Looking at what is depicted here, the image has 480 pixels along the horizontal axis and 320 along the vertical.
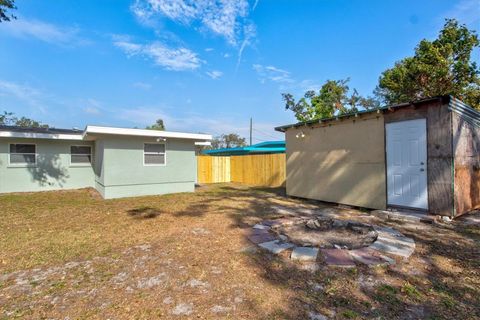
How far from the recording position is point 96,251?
376 centimetres

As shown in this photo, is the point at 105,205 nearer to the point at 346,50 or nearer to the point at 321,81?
the point at 346,50

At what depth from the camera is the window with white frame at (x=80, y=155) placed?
10.7 meters

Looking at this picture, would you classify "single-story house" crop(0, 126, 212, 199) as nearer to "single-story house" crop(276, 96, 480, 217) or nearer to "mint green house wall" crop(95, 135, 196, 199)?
"mint green house wall" crop(95, 135, 196, 199)

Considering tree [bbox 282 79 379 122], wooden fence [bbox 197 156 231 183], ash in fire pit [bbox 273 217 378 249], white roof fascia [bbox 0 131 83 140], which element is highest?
tree [bbox 282 79 379 122]

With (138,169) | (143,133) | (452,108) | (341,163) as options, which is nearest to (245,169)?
(138,169)

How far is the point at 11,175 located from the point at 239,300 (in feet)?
38.2

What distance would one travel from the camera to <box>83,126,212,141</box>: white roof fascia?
8279mm

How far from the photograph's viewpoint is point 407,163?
5777 mm

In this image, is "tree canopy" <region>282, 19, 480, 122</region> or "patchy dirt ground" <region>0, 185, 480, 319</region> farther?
"tree canopy" <region>282, 19, 480, 122</region>

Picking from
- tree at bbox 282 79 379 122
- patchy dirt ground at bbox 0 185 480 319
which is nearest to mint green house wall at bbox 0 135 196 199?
patchy dirt ground at bbox 0 185 480 319

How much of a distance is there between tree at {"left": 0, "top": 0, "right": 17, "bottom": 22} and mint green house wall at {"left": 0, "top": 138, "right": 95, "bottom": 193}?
14.5ft

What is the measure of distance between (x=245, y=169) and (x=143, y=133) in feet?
23.9

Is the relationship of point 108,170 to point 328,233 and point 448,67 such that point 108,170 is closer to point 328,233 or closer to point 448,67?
point 328,233

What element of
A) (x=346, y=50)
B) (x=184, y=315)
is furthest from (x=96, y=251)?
(x=346, y=50)
